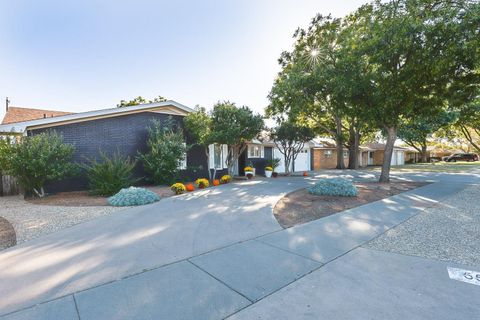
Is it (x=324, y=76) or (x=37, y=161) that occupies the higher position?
(x=324, y=76)

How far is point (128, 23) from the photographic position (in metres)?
9.12

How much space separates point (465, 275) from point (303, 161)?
786 inches

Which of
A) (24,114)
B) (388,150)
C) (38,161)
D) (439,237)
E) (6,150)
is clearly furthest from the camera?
(24,114)

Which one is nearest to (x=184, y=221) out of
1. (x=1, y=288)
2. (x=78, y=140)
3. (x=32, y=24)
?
(x=1, y=288)

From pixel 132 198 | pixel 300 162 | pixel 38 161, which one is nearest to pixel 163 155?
pixel 132 198

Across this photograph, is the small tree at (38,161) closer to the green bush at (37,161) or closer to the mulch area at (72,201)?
the green bush at (37,161)

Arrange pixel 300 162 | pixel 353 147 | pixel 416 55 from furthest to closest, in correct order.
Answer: pixel 353 147
pixel 300 162
pixel 416 55

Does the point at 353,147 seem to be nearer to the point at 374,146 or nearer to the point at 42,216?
the point at 374,146

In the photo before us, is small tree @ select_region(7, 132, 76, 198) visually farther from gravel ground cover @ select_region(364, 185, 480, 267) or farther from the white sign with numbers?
the white sign with numbers

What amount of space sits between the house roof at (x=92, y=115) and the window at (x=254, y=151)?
6269mm

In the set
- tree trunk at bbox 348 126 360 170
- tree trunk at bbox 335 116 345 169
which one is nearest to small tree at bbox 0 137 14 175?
tree trunk at bbox 335 116 345 169

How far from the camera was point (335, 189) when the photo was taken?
8172 mm

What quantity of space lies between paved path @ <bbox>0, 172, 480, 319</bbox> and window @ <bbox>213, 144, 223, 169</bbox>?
9.24 meters

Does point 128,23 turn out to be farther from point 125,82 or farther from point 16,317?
point 16,317
